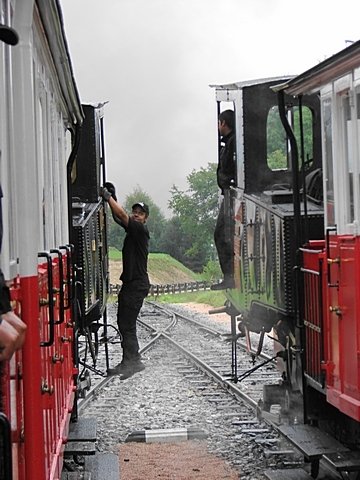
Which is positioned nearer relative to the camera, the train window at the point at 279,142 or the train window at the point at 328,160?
the train window at the point at 328,160

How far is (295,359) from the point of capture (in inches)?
297

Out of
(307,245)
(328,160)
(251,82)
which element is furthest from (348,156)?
(251,82)

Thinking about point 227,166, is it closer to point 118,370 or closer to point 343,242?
point 118,370

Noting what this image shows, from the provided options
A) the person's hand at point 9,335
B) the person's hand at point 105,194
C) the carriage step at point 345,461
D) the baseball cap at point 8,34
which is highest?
the baseball cap at point 8,34

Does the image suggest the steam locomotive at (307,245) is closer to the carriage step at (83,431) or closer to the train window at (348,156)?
the train window at (348,156)

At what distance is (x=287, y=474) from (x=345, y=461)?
1.03 meters

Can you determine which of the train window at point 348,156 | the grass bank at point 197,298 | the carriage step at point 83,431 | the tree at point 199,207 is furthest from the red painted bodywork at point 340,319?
the tree at point 199,207

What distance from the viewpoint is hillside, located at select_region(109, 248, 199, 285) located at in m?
43.0

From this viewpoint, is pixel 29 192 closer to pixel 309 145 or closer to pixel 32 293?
pixel 32 293

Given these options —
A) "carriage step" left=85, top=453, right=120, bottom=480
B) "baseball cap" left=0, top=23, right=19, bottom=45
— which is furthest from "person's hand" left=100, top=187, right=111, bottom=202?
"baseball cap" left=0, top=23, right=19, bottom=45

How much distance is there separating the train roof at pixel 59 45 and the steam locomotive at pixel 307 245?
144 cm

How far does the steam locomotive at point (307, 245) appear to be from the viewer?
17.2 feet

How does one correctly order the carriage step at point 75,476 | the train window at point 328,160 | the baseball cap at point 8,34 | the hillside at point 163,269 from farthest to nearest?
1. the hillside at point 163,269
2. the carriage step at point 75,476
3. the train window at point 328,160
4. the baseball cap at point 8,34

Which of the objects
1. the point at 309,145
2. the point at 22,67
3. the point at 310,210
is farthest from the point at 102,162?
the point at 22,67
